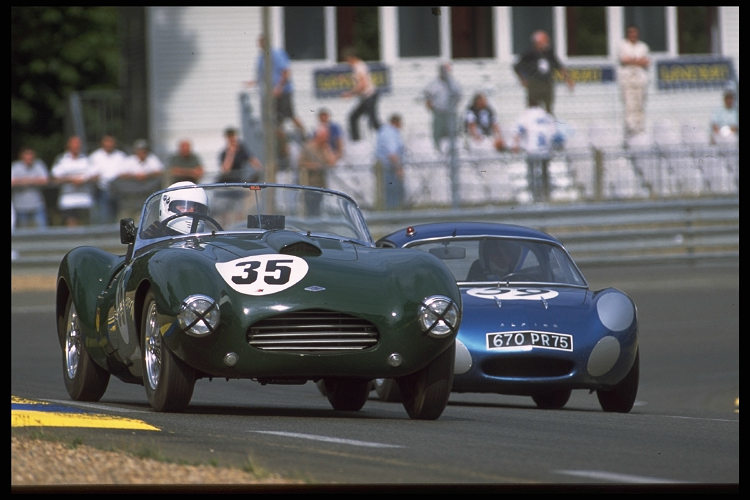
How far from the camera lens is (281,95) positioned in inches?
982

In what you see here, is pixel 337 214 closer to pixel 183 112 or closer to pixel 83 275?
pixel 83 275

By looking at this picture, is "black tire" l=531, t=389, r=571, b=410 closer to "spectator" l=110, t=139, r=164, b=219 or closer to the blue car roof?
the blue car roof

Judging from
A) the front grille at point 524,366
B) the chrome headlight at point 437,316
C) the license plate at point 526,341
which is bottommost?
the front grille at point 524,366

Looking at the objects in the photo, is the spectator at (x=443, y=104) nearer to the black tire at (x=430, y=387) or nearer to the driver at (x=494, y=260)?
the driver at (x=494, y=260)

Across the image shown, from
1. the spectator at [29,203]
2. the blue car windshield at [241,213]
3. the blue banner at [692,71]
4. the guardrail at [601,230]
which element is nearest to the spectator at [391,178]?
the guardrail at [601,230]

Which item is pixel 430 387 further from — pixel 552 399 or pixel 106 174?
pixel 106 174

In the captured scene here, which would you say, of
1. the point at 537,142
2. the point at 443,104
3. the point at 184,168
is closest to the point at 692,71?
→ the point at 537,142

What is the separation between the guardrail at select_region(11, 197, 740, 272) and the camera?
70.9 feet

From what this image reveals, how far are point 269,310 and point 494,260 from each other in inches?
142

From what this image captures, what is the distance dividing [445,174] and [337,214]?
39.2 feet

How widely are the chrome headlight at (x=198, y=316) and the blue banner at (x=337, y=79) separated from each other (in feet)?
70.6

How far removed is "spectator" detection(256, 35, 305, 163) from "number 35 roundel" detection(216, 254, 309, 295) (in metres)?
16.0

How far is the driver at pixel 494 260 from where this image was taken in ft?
36.6
